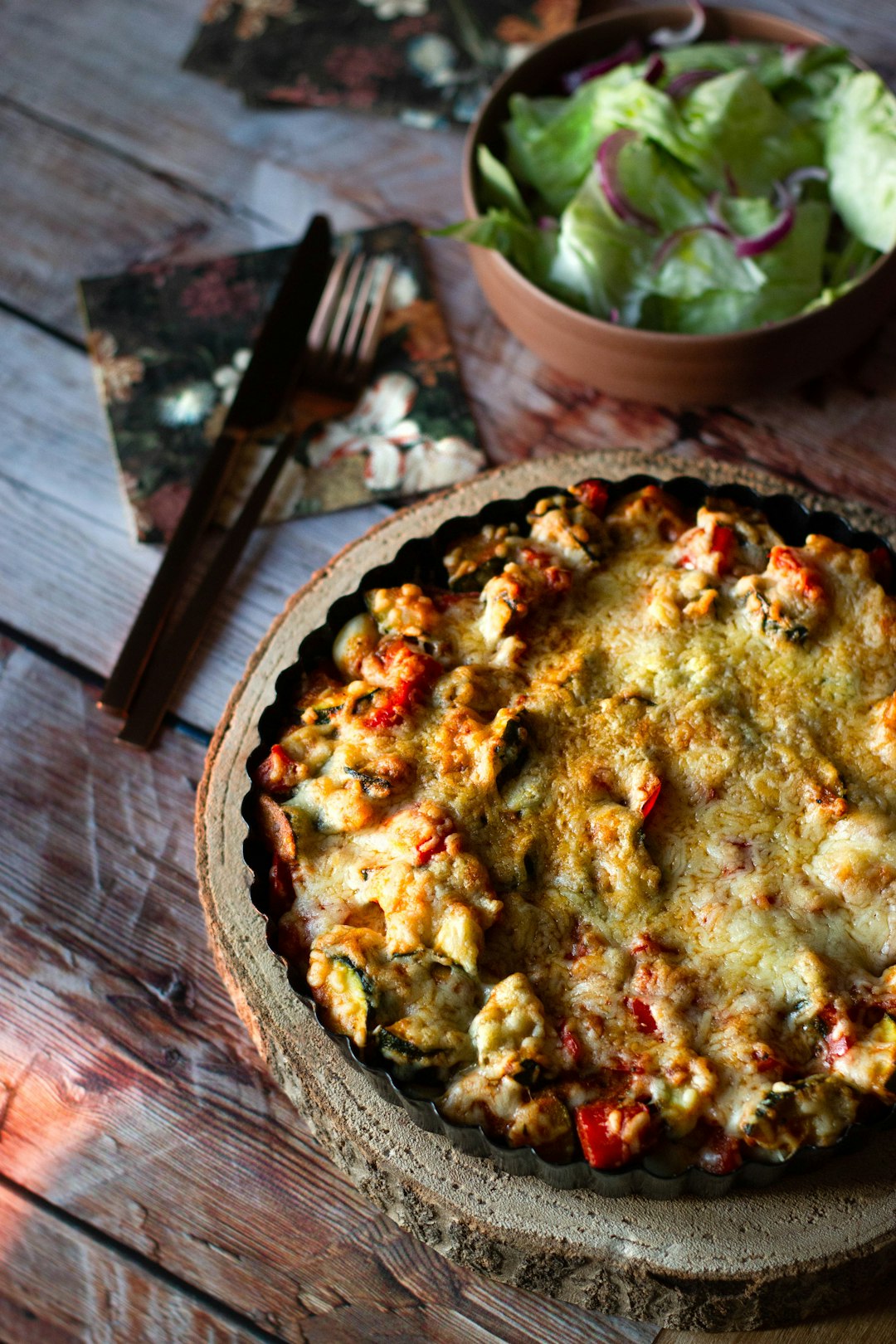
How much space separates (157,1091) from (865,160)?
2978 millimetres

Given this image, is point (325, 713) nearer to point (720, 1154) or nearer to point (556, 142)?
point (720, 1154)

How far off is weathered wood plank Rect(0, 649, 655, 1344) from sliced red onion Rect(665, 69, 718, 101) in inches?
90.1

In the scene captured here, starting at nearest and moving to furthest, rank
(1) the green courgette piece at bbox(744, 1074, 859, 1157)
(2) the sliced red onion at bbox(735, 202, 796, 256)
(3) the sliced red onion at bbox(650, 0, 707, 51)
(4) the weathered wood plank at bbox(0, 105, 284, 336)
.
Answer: (1) the green courgette piece at bbox(744, 1074, 859, 1157)
(2) the sliced red onion at bbox(735, 202, 796, 256)
(3) the sliced red onion at bbox(650, 0, 707, 51)
(4) the weathered wood plank at bbox(0, 105, 284, 336)

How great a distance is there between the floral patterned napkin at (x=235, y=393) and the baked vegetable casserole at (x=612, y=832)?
867 mm

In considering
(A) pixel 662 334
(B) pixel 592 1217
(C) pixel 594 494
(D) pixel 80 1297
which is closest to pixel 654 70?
(A) pixel 662 334

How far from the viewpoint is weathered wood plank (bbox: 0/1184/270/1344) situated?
7.52 feet

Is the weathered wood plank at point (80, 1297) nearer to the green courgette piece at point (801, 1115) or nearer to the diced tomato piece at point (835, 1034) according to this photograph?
the green courgette piece at point (801, 1115)

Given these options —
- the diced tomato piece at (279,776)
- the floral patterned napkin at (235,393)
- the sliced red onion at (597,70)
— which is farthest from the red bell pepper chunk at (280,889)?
the sliced red onion at (597,70)

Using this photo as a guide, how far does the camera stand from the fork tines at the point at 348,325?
130 inches

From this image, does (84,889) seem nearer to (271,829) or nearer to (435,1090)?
(271,829)

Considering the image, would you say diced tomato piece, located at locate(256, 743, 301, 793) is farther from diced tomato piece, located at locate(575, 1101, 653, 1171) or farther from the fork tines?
the fork tines

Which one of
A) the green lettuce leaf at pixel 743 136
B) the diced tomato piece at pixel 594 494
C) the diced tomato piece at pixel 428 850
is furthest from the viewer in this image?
the green lettuce leaf at pixel 743 136

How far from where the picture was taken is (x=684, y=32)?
3484mm

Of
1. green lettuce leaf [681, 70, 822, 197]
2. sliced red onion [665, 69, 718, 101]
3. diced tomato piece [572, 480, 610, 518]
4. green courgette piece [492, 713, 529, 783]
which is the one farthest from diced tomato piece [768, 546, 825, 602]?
sliced red onion [665, 69, 718, 101]
